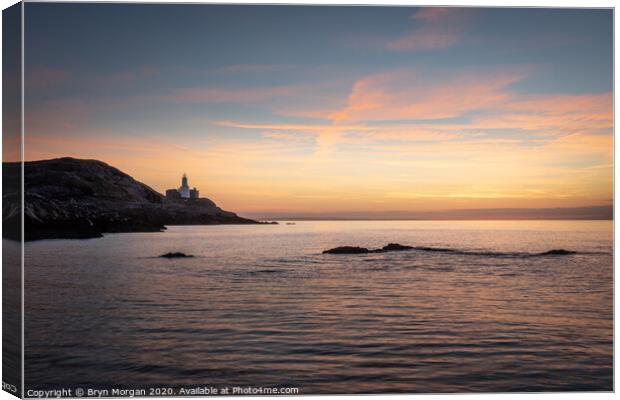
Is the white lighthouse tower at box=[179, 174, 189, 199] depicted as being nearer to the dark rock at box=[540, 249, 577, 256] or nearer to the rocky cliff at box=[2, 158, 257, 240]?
the rocky cliff at box=[2, 158, 257, 240]

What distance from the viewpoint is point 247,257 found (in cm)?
2089

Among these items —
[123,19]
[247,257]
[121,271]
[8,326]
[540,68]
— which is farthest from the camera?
[247,257]

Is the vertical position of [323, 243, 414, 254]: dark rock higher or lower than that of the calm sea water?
higher

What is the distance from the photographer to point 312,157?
9922 millimetres

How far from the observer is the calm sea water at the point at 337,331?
727cm

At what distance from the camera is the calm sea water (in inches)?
286

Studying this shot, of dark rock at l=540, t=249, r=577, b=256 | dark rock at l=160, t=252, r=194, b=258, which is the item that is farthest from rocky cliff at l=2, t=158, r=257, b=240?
dark rock at l=540, t=249, r=577, b=256

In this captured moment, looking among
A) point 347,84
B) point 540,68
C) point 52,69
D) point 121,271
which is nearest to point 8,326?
point 52,69

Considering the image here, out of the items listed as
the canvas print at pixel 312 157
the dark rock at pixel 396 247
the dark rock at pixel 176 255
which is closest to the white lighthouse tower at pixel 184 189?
the canvas print at pixel 312 157

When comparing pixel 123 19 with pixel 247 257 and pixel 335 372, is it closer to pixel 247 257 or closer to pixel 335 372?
pixel 335 372

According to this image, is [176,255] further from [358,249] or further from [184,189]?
[184,189]

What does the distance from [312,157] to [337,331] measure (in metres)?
2.77

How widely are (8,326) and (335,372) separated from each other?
12.3 feet

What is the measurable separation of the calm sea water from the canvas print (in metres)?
0.04
